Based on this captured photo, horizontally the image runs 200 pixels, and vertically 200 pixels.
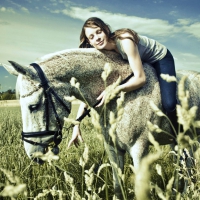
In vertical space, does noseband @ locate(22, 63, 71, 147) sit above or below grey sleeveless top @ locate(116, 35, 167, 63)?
below

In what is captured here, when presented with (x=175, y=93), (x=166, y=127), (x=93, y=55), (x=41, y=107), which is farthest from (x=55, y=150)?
(x=175, y=93)

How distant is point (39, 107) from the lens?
2467mm

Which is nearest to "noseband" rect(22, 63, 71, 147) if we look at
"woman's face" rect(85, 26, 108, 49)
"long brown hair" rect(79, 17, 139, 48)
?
"woman's face" rect(85, 26, 108, 49)

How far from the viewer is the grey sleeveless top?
301cm

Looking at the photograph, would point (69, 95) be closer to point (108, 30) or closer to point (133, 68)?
point (133, 68)

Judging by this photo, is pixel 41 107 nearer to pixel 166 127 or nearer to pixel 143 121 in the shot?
pixel 143 121

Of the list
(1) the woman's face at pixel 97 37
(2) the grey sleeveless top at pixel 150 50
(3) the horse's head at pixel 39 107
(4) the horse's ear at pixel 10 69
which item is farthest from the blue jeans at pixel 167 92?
(4) the horse's ear at pixel 10 69

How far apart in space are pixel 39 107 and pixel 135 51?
1174 mm

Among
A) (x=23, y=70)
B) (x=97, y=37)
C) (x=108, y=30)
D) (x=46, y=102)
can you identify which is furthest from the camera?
(x=108, y=30)

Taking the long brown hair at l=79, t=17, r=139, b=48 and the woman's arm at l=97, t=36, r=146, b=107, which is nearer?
the woman's arm at l=97, t=36, r=146, b=107

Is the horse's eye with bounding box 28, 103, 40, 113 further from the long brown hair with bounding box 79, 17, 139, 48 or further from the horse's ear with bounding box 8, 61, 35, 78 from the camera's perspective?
the long brown hair with bounding box 79, 17, 139, 48

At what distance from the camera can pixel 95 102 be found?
109 inches

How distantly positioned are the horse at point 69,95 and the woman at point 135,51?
0.32 feet

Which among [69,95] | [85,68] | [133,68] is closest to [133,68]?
[133,68]
